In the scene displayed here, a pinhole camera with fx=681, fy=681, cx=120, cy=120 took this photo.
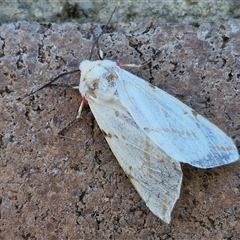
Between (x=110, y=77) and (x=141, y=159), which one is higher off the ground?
(x=110, y=77)

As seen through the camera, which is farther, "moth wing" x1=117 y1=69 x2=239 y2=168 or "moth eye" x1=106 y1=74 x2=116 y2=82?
"moth eye" x1=106 y1=74 x2=116 y2=82

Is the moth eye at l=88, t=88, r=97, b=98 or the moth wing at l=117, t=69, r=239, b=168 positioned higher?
the moth wing at l=117, t=69, r=239, b=168

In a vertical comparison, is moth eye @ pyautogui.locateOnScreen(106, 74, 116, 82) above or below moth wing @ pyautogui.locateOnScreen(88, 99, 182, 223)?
above

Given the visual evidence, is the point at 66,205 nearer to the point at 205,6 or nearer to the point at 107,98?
the point at 107,98

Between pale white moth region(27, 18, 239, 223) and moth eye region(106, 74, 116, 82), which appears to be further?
moth eye region(106, 74, 116, 82)

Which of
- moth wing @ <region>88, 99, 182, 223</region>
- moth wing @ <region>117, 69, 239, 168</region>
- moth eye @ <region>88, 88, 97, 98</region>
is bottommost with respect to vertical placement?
moth wing @ <region>88, 99, 182, 223</region>

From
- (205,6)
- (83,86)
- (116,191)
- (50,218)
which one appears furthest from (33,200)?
(205,6)

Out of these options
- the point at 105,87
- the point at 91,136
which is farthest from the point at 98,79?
the point at 91,136

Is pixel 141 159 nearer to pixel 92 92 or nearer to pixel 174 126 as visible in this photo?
pixel 174 126
